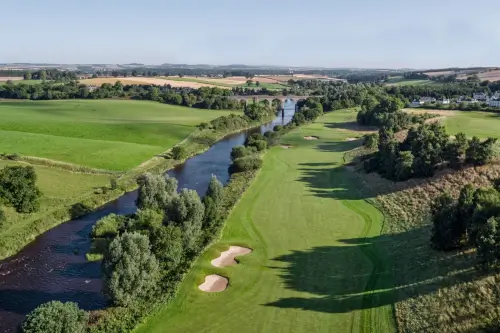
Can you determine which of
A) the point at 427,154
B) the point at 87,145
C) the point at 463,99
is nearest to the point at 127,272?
the point at 427,154

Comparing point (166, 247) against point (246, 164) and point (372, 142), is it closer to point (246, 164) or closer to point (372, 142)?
point (246, 164)

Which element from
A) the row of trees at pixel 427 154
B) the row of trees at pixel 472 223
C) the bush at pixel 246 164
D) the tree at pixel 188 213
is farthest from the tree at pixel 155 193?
the row of trees at pixel 427 154

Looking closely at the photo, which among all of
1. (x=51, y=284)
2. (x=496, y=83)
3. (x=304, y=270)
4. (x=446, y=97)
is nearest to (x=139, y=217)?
(x=51, y=284)

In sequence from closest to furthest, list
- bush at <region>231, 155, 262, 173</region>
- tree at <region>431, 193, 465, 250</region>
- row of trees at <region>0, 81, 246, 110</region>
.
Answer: tree at <region>431, 193, 465, 250</region>
bush at <region>231, 155, 262, 173</region>
row of trees at <region>0, 81, 246, 110</region>

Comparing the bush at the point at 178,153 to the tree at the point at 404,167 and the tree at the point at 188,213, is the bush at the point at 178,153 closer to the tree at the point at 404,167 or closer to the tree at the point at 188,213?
the tree at the point at 188,213

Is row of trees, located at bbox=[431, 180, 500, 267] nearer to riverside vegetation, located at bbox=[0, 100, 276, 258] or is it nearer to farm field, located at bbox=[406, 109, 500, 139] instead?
riverside vegetation, located at bbox=[0, 100, 276, 258]

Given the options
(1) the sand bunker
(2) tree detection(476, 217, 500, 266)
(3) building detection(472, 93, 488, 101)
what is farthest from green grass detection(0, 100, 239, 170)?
(3) building detection(472, 93, 488, 101)

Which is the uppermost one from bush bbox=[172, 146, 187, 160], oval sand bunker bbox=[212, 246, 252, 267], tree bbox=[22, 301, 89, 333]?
bush bbox=[172, 146, 187, 160]
